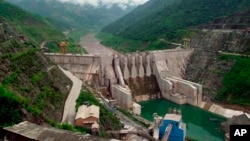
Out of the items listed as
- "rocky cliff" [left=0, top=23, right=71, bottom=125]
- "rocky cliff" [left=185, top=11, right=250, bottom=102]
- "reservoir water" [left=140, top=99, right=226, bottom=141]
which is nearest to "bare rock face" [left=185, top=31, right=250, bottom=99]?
"rocky cliff" [left=185, top=11, right=250, bottom=102]

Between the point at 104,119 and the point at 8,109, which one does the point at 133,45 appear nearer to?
the point at 104,119

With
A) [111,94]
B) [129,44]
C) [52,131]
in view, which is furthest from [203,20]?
[52,131]

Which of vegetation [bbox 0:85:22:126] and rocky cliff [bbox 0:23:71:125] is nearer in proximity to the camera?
vegetation [bbox 0:85:22:126]

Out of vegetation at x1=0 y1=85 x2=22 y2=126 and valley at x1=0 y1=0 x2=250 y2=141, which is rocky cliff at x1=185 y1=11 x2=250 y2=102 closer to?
valley at x1=0 y1=0 x2=250 y2=141

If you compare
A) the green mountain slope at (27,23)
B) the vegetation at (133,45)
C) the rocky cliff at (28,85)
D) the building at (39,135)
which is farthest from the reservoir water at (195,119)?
the green mountain slope at (27,23)

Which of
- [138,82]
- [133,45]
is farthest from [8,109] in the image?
[133,45]

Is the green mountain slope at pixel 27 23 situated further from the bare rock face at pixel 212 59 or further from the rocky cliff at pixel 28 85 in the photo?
the rocky cliff at pixel 28 85
